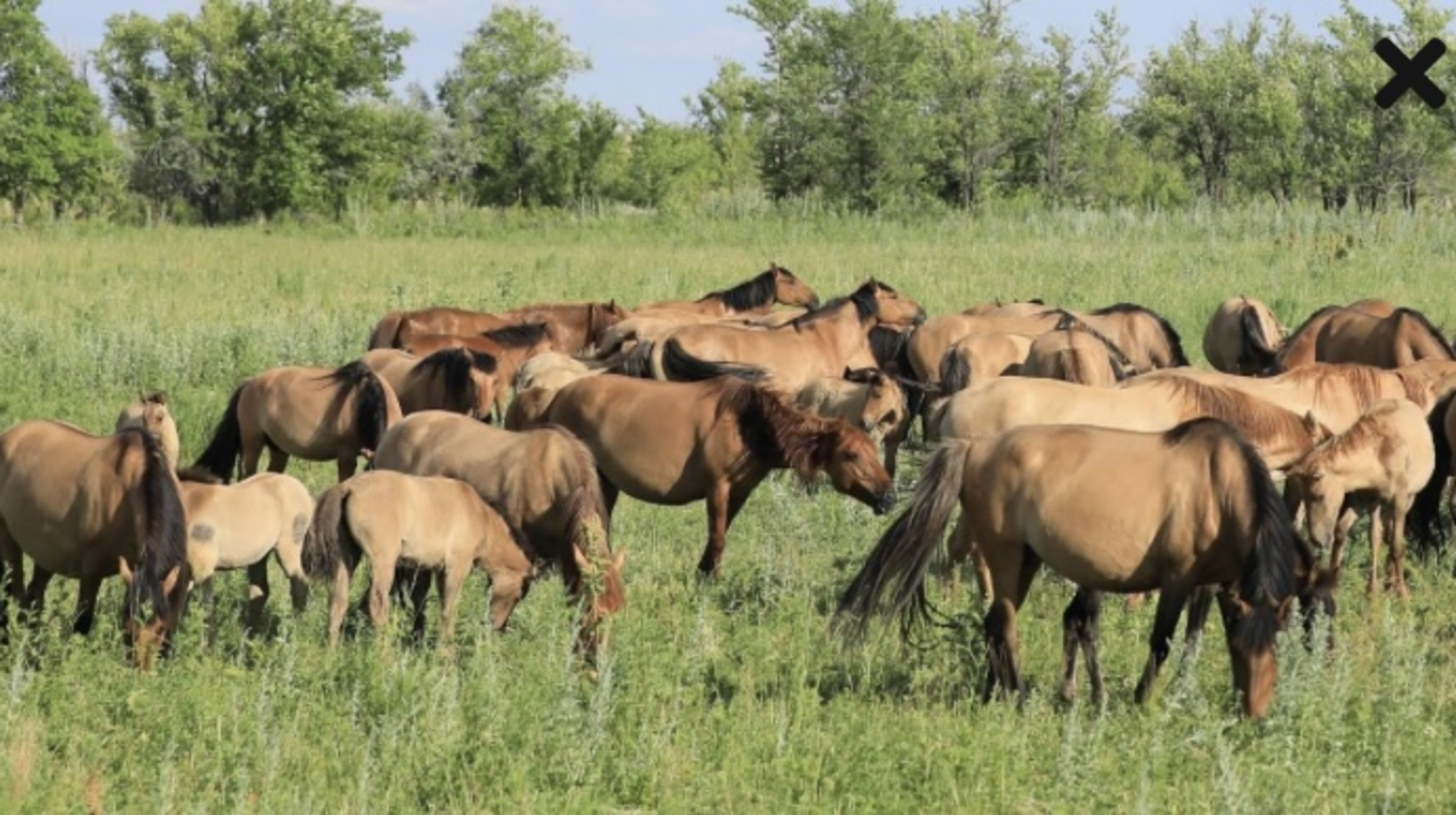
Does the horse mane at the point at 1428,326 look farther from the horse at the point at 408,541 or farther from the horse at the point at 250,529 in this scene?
the horse at the point at 250,529

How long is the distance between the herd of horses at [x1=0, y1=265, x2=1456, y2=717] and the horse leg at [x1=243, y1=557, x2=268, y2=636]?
0.04 feet

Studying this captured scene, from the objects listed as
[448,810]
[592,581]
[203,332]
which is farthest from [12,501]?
[203,332]

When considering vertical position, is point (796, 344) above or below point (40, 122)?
below

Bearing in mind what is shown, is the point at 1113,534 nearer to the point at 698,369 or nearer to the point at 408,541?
the point at 408,541

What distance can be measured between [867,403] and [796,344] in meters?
1.92

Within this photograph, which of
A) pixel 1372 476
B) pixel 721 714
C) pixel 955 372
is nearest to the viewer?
pixel 721 714

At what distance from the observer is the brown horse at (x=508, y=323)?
1842 cm

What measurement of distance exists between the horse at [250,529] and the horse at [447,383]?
4.36 meters

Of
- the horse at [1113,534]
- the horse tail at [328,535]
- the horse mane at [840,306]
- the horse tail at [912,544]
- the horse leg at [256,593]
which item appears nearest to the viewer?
the horse at [1113,534]

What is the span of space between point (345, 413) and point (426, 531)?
438 centimetres

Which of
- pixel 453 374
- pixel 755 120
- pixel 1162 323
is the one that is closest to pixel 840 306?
pixel 1162 323

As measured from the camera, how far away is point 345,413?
13047 millimetres

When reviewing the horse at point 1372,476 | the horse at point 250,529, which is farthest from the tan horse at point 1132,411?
the horse at point 250,529

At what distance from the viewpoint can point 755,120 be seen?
6950cm
